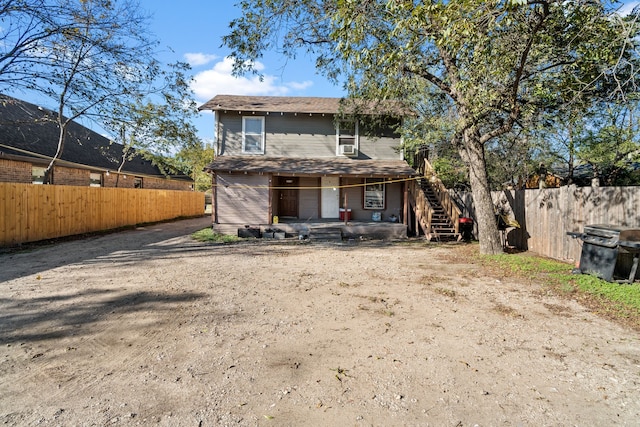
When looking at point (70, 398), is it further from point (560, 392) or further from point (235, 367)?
point (560, 392)

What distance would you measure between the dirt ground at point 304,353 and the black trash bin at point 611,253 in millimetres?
1368

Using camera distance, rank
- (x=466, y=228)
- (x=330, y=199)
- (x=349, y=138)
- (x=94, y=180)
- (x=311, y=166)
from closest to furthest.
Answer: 1. (x=466, y=228)
2. (x=311, y=166)
3. (x=349, y=138)
4. (x=330, y=199)
5. (x=94, y=180)

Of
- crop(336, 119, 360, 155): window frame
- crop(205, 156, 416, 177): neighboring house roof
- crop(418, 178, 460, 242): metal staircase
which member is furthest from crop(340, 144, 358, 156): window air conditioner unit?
crop(418, 178, 460, 242): metal staircase

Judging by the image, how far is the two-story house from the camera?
13.3m

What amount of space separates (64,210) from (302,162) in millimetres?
8866

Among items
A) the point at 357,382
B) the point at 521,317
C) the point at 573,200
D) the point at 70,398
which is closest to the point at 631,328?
the point at 521,317

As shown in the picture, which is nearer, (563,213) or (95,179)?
(563,213)

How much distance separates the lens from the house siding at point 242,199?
1352 cm

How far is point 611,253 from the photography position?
19.5ft

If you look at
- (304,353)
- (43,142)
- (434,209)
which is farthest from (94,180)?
(304,353)

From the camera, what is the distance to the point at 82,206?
497 inches

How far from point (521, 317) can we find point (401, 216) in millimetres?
10648

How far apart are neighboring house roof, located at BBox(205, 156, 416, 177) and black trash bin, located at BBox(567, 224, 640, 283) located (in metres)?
7.28

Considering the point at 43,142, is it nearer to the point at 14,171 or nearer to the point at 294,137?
the point at 14,171
